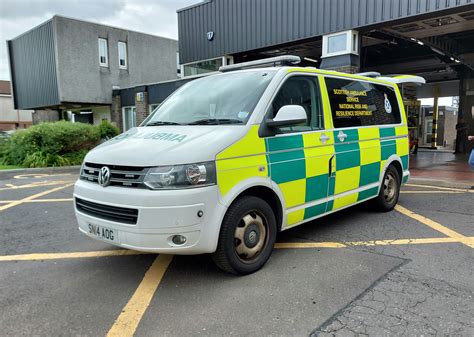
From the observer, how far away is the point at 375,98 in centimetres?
553

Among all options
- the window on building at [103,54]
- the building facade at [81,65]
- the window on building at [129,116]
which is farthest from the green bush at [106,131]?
the window on building at [103,54]

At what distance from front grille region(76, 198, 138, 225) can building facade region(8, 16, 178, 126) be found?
17.5 m

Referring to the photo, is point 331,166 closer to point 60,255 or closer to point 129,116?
point 60,255

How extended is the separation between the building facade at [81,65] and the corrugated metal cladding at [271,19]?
733cm

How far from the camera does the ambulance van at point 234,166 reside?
3.19m

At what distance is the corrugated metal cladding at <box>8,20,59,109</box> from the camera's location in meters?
20.3

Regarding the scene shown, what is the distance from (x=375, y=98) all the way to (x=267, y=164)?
2.65 m

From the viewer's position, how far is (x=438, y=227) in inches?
204

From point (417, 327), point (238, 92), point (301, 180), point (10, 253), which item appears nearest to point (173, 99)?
point (238, 92)

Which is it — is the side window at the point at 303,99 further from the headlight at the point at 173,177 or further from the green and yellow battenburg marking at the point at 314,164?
the headlight at the point at 173,177

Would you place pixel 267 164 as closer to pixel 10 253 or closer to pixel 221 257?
pixel 221 257

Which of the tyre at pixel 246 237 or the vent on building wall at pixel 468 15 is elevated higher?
the vent on building wall at pixel 468 15

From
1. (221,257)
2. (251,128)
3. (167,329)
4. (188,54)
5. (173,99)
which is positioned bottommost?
(167,329)

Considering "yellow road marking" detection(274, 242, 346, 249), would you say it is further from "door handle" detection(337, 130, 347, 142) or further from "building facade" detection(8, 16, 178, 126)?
"building facade" detection(8, 16, 178, 126)
